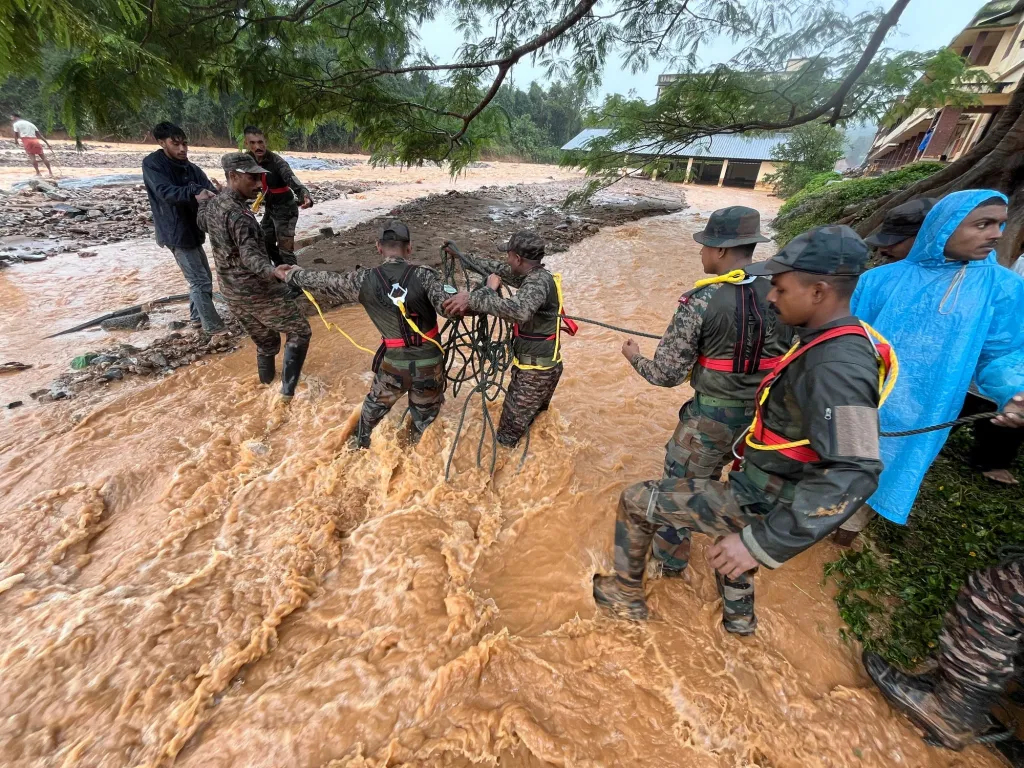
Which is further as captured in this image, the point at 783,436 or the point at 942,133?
the point at 942,133

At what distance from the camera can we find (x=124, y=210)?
38.1 ft

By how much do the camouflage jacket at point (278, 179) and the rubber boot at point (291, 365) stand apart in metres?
2.41

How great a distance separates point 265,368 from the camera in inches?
180

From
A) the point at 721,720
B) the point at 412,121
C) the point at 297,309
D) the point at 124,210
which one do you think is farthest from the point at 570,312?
the point at 124,210

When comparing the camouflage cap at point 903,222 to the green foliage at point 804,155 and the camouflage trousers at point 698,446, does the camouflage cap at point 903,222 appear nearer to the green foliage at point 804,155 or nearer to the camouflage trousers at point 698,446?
the camouflage trousers at point 698,446

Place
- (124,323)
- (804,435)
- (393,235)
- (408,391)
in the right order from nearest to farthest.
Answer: (804,435) < (393,235) < (408,391) < (124,323)

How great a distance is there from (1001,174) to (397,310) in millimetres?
7472

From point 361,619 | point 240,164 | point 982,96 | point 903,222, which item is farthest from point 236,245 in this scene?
point 982,96

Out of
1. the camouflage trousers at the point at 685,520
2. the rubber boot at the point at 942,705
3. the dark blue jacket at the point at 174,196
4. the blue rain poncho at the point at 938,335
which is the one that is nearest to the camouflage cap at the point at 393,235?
the camouflage trousers at the point at 685,520

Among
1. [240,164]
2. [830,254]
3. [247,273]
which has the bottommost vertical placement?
[247,273]

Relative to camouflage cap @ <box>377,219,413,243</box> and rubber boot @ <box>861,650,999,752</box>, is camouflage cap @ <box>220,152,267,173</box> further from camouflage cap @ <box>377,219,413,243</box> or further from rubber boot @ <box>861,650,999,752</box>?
rubber boot @ <box>861,650,999,752</box>

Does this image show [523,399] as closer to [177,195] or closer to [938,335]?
[938,335]

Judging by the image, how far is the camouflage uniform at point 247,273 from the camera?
3.77 m

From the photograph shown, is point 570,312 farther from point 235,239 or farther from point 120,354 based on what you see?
point 120,354
